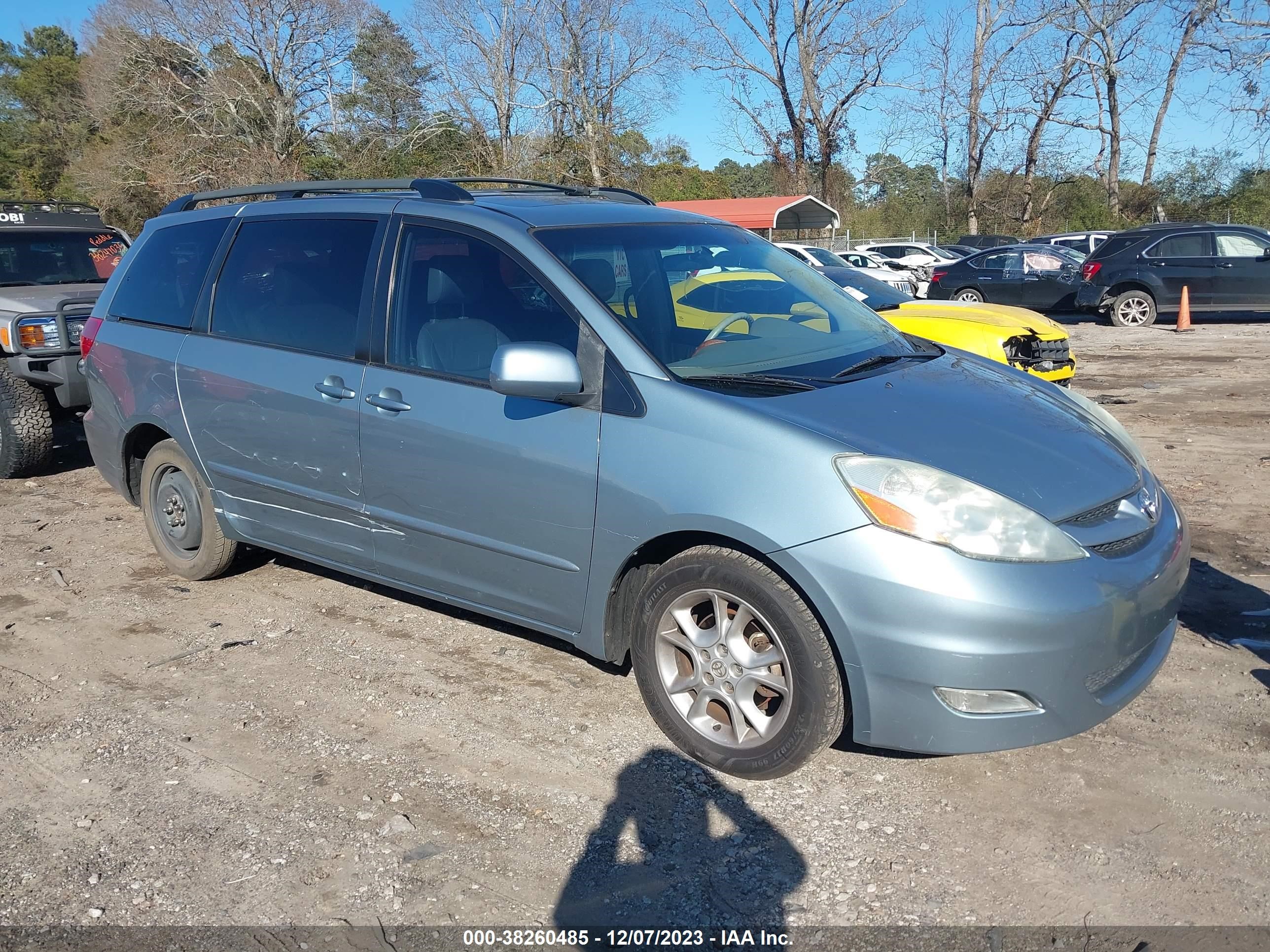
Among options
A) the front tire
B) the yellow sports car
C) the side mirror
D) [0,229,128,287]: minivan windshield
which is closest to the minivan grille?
the front tire

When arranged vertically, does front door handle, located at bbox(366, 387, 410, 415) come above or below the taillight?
below

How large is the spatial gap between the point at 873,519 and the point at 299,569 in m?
3.63

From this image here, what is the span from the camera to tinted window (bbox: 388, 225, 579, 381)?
385 centimetres

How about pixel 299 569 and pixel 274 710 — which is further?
pixel 299 569

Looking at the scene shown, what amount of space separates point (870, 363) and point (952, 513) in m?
1.13

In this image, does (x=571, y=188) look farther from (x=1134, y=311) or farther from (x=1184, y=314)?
(x=1134, y=311)

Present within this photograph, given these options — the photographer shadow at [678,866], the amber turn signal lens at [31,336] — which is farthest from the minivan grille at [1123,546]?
the amber turn signal lens at [31,336]

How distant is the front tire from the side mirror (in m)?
0.69

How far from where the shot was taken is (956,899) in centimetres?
279

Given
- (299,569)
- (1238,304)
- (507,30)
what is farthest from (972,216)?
(299,569)

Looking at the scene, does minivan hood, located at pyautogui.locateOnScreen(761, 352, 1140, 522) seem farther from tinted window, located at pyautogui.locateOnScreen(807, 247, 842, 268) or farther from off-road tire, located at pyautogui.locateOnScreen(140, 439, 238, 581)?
tinted window, located at pyautogui.locateOnScreen(807, 247, 842, 268)

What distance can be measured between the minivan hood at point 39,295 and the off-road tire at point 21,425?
434 mm

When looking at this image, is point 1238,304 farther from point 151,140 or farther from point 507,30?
point 151,140

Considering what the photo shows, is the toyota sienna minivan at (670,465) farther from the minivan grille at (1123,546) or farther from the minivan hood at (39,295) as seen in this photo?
the minivan hood at (39,295)
